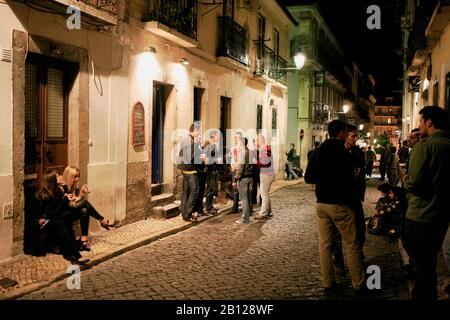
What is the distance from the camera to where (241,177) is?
1087cm

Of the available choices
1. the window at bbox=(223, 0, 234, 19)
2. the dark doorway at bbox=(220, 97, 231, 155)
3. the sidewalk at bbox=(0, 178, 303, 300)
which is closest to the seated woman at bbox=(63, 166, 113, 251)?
the sidewalk at bbox=(0, 178, 303, 300)

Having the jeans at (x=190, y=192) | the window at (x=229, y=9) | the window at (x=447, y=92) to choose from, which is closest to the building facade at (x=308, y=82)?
the window at (x=229, y=9)

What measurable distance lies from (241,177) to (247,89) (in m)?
8.04

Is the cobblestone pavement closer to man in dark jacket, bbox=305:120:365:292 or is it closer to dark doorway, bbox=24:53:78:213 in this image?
man in dark jacket, bbox=305:120:365:292

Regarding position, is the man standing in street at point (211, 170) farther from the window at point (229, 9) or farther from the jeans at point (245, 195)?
the window at point (229, 9)

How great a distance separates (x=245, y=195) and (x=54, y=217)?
467 cm

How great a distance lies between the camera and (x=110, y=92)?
948 centimetres

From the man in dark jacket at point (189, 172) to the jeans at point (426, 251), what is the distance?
6373 mm

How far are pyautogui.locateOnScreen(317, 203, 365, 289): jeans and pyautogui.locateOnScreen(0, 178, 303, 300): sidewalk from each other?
3.30 m

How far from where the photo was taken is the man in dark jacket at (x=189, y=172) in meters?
10.6

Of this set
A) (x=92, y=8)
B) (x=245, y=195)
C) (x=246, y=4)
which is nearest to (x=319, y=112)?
(x=246, y=4)

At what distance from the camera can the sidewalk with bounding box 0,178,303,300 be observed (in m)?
6.13

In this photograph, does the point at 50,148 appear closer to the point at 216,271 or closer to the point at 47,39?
the point at 47,39
